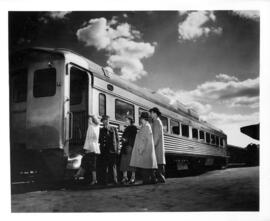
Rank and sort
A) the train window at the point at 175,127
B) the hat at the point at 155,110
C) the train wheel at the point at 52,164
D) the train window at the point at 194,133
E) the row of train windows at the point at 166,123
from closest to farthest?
the train wheel at the point at 52,164 < the row of train windows at the point at 166,123 < the hat at the point at 155,110 < the train window at the point at 175,127 < the train window at the point at 194,133

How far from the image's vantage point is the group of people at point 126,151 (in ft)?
17.2

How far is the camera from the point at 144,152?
18.0 ft

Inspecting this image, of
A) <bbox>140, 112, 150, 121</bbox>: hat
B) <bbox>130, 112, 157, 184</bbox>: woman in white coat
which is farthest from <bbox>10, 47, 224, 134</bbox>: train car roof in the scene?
<bbox>130, 112, 157, 184</bbox>: woman in white coat

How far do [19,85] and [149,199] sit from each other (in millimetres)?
2833

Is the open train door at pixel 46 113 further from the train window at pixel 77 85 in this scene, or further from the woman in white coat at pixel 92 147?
the woman in white coat at pixel 92 147

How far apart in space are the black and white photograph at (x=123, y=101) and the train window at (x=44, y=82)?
0.02 m

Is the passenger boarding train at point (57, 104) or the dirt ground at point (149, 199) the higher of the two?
the passenger boarding train at point (57, 104)

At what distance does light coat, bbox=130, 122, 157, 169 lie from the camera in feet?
17.8

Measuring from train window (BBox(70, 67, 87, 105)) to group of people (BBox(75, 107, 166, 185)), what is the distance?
0.42m

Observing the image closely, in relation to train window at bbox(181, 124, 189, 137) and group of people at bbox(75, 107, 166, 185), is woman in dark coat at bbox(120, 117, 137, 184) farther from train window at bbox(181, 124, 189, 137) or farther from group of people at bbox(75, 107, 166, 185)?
train window at bbox(181, 124, 189, 137)

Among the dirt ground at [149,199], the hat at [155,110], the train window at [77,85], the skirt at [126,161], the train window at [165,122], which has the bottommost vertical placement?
the dirt ground at [149,199]

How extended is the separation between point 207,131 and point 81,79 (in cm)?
338

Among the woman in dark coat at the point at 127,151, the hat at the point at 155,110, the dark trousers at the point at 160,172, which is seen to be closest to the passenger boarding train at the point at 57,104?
the woman in dark coat at the point at 127,151
